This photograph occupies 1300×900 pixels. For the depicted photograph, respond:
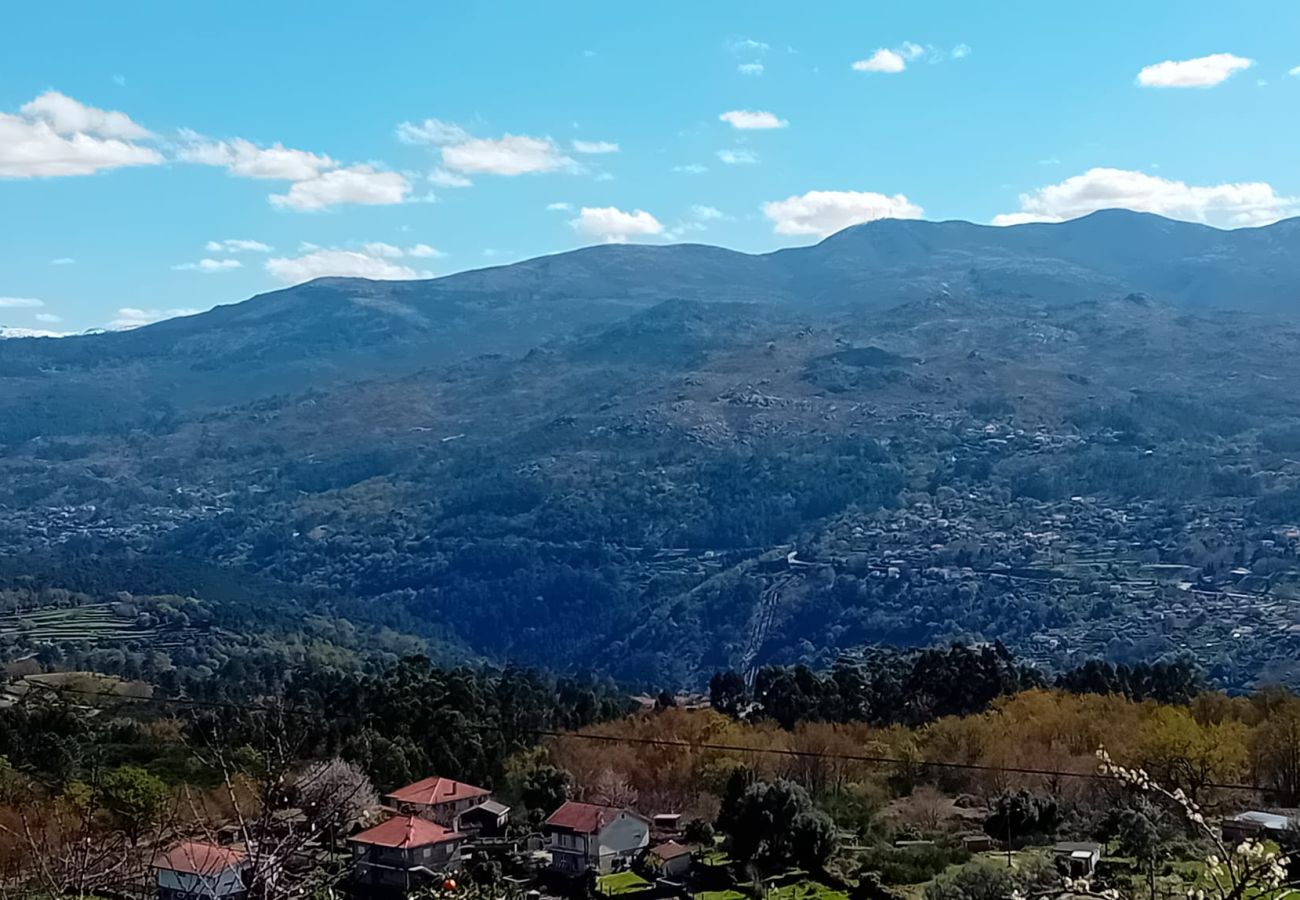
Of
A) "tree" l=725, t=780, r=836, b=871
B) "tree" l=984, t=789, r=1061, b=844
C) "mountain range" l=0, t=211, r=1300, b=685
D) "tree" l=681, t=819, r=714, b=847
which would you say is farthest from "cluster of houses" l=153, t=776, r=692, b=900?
"mountain range" l=0, t=211, r=1300, b=685

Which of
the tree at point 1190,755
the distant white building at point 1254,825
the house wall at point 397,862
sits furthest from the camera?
the house wall at point 397,862

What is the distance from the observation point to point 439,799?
110 ft

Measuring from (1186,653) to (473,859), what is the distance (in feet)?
172

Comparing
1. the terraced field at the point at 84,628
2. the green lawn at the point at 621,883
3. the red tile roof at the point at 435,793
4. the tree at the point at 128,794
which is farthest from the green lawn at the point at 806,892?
the terraced field at the point at 84,628

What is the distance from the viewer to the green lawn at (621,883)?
28.8 meters

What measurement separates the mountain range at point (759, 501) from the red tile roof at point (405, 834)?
4991 cm

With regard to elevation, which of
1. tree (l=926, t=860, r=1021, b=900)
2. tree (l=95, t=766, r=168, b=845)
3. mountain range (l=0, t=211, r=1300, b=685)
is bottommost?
mountain range (l=0, t=211, r=1300, b=685)

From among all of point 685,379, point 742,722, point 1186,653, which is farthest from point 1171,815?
point 685,379

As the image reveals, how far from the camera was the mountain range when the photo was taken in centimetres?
9694

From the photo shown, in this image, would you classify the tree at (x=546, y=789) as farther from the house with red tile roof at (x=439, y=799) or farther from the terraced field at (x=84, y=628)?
the terraced field at (x=84, y=628)

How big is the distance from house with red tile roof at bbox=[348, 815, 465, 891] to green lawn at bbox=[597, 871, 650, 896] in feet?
10.8

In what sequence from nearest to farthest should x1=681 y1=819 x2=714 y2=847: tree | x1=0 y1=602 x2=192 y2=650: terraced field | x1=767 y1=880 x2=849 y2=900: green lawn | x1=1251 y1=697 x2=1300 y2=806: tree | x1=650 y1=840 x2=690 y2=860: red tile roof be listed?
x1=767 y1=880 x2=849 y2=900: green lawn → x1=650 y1=840 x2=690 y2=860: red tile roof → x1=1251 y1=697 x2=1300 y2=806: tree → x1=681 y1=819 x2=714 y2=847: tree → x1=0 y1=602 x2=192 y2=650: terraced field

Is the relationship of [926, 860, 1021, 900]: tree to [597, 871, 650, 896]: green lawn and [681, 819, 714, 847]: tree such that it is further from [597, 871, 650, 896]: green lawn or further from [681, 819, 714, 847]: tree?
[681, 819, 714, 847]: tree

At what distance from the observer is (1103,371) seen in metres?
167
